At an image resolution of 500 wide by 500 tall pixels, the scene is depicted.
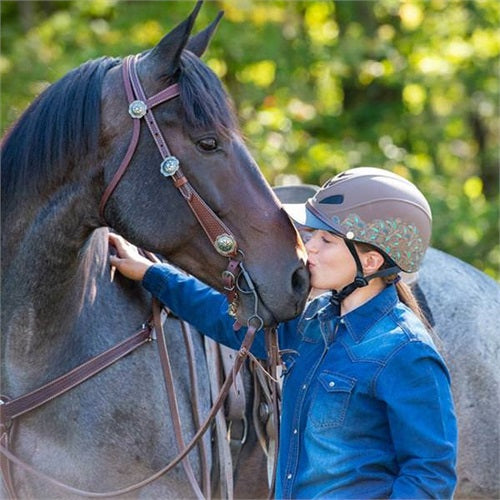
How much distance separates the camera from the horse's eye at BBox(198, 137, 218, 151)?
9.80ft

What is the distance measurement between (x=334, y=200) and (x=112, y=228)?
80 cm

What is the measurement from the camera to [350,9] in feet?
37.1

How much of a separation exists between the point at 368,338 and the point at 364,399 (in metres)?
0.19

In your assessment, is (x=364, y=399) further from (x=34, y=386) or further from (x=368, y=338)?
(x=34, y=386)

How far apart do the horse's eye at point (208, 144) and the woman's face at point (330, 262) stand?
1.45ft

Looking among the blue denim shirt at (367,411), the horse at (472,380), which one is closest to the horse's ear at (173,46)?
the blue denim shirt at (367,411)

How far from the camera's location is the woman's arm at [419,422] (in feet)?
8.18

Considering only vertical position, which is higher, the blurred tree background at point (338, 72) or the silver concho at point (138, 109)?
the silver concho at point (138, 109)

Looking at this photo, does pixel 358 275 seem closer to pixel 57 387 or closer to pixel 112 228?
pixel 112 228

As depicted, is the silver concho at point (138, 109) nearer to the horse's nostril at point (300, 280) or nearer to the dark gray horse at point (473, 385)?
the horse's nostril at point (300, 280)

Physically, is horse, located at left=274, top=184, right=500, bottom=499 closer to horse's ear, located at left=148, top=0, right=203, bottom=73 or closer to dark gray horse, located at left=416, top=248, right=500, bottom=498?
dark gray horse, located at left=416, top=248, right=500, bottom=498

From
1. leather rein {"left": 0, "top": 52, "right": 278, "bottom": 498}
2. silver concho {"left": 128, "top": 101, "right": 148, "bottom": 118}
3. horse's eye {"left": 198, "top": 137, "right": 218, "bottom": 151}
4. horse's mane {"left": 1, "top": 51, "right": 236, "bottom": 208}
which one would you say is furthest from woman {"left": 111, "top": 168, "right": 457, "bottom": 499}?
silver concho {"left": 128, "top": 101, "right": 148, "bottom": 118}

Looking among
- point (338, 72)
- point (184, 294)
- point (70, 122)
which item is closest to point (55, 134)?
point (70, 122)

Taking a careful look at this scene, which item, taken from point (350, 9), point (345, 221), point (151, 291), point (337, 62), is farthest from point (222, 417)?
point (350, 9)
